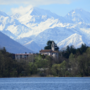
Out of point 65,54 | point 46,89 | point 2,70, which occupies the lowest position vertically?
point 46,89

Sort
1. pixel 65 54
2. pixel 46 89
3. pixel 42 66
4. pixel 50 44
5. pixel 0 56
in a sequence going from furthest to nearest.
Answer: pixel 50 44, pixel 65 54, pixel 42 66, pixel 0 56, pixel 46 89

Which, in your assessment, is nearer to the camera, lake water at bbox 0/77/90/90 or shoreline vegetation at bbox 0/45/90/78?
lake water at bbox 0/77/90/90

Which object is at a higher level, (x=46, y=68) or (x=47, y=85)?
(x=46, y=68)

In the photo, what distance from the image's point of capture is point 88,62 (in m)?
87.1

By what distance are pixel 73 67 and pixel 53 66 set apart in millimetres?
6947

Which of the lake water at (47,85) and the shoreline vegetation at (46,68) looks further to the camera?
the shoreline vegetation at (46,68)

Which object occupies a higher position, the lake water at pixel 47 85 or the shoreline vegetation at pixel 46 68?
the shoreline vegetation at pixel 46 68

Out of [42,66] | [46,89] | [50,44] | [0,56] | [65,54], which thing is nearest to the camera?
[46,89]

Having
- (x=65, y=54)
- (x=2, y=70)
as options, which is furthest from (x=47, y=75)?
(x=65, y=54)

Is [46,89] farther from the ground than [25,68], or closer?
closer

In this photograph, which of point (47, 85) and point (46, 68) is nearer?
point (47, 85)

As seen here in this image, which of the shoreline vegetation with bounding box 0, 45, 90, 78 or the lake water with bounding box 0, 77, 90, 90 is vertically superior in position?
the shoreline vegetation with bounding box 0, 45, 90, 78

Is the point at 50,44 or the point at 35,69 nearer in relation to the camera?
the point at 35,69

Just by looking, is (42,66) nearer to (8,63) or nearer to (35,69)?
(35,69)
